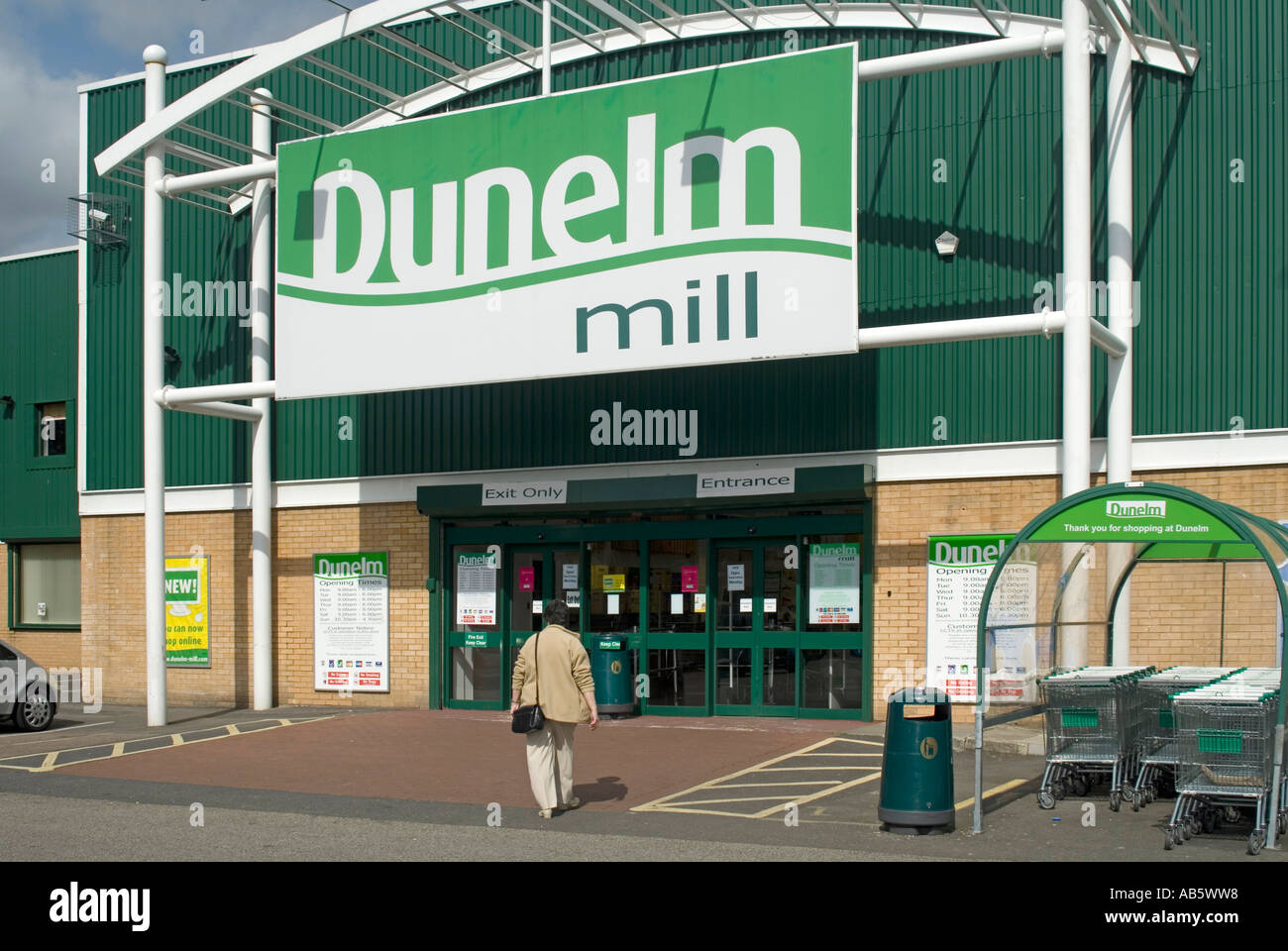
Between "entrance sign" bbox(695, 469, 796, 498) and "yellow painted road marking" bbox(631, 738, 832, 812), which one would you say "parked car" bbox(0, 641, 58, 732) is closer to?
"entrance sign" bbox(695, 469, 796, 498)

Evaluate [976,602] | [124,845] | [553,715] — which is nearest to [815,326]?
[976,602]

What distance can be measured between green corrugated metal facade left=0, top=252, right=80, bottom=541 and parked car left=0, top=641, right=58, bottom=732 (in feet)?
16.6

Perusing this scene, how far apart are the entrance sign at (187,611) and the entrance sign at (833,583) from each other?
948cm

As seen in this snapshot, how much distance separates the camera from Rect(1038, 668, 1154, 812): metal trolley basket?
10.5 metres

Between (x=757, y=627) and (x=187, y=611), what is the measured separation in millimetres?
9137

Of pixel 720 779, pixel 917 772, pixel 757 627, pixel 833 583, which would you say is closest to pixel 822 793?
pixel 720 779

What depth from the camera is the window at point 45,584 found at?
2292cm

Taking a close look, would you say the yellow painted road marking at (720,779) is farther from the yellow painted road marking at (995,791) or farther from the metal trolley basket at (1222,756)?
the metal trolley basket at (1222,756)

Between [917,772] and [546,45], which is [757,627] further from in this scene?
[546,45]

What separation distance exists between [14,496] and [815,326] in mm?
15925

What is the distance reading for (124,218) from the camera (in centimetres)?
2145

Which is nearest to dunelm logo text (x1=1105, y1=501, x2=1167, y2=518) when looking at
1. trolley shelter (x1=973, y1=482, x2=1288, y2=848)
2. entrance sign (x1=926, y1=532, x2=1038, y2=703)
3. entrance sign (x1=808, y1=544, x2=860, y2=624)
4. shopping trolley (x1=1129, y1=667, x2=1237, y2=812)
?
trolley shelter (x1=973, y1=482, x2=1288, y2=848)

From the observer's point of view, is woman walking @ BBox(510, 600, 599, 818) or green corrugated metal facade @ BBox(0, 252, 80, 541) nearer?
woman walking @ BBox(510, 600, 599, 818)

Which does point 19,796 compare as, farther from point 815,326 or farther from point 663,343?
point 815,326
